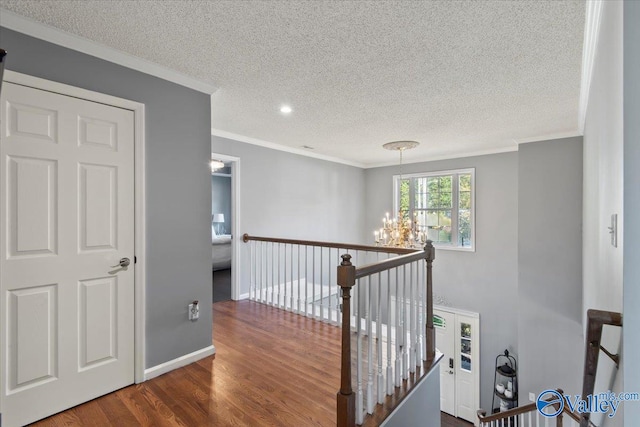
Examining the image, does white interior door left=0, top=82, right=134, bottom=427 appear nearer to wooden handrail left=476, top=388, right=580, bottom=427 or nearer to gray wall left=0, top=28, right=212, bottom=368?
gray wall left=0, top=28, right=212, bottom=368

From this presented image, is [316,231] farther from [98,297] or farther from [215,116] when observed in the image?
[98,297]

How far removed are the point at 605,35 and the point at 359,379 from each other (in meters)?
2.22

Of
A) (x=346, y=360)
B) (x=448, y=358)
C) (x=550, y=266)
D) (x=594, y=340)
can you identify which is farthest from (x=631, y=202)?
(x=448, y=358)

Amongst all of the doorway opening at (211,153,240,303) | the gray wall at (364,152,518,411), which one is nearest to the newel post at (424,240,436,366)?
the doorway opening at (211,153,240,303)

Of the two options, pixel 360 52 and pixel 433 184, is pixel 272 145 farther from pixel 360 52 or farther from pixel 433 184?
pixel 433 184

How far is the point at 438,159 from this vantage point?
611 cm

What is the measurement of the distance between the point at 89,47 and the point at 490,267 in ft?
20.2

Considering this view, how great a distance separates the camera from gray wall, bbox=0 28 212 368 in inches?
89.8

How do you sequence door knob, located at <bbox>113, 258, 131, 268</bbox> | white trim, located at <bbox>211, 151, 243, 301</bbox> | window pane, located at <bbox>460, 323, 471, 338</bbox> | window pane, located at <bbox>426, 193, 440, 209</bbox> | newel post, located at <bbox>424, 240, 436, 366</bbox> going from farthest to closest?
window pane, located at <bbox>426, 193, 440, 209</bbox>
window pane, located at <bbox>460, 323, 471, 338</bbox>
white trim, located at <bbox>211, 151, 243, 301</bbox>
newel post, located at <bbox>424, 240, 436, 366</bbox>
door knob, located at <bbox>113, 258, 131, 268</bbox>

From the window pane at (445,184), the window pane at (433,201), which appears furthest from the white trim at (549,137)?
the window pane at (433,201)

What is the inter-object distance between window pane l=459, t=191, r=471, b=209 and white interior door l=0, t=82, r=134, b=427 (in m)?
5.55

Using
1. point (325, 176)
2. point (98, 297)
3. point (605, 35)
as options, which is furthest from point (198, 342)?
point (325, 176)

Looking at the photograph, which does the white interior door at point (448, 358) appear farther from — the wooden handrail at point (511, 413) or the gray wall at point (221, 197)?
the gray wall at point (221, 197)

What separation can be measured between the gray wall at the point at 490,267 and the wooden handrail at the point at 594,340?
4664mm
